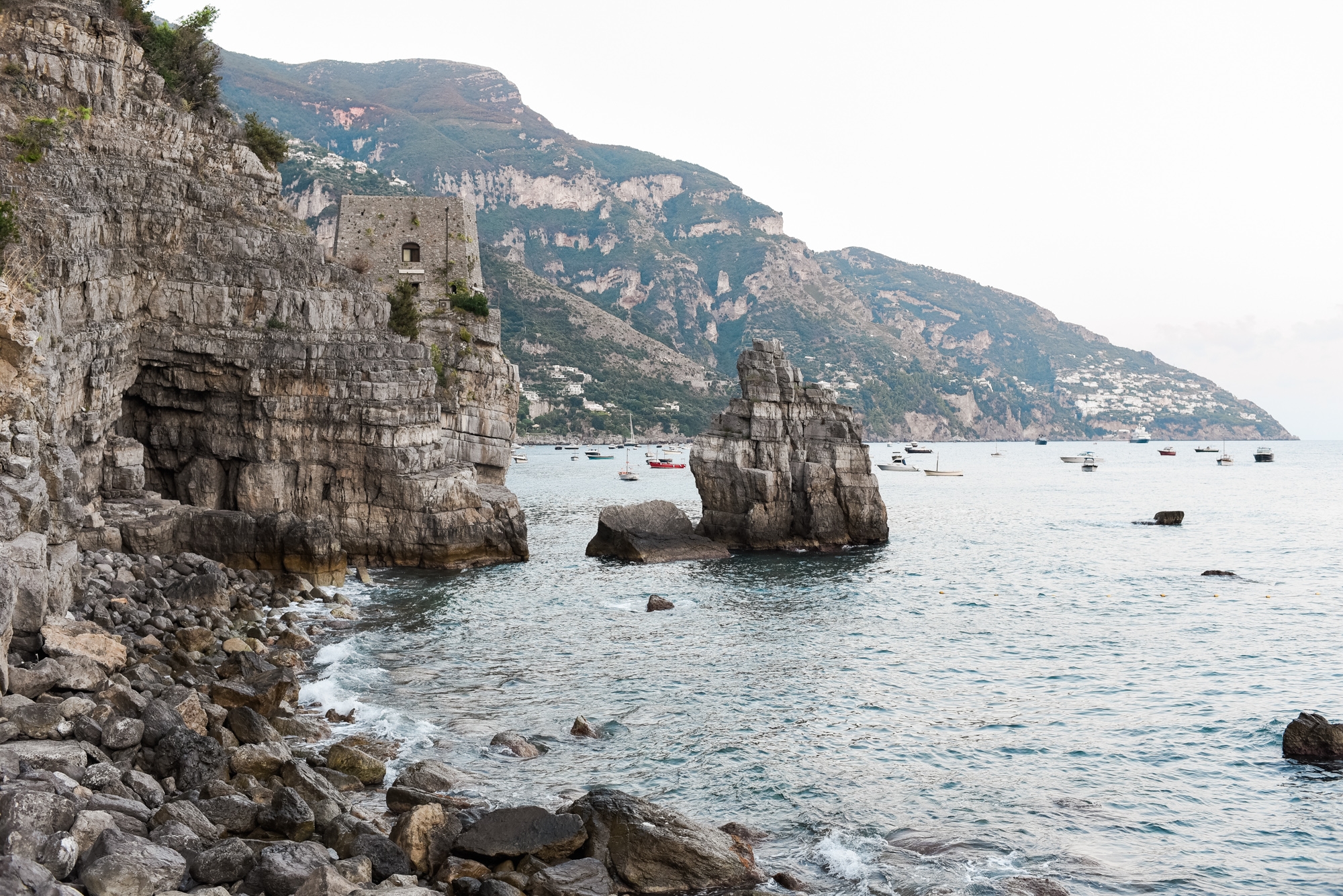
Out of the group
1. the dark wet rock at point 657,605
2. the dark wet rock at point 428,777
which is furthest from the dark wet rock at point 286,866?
the dark wet rock at point 657,605

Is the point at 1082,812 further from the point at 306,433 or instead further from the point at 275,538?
the point at 306,433

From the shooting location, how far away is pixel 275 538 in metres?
28.0

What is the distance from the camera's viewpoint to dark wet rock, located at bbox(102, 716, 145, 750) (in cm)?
1095

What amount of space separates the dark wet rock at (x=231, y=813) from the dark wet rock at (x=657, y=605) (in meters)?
18.8

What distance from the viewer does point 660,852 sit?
11461 millimetres

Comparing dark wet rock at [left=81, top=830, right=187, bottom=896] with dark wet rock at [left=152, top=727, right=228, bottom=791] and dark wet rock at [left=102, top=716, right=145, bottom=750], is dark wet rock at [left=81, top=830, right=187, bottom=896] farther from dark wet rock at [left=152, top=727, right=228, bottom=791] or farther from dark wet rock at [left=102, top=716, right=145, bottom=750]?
dark wet rock at [left=102, top=716, right=145, bottom=750]

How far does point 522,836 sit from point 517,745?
4539mm

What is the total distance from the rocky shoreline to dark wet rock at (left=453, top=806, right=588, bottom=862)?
2cm

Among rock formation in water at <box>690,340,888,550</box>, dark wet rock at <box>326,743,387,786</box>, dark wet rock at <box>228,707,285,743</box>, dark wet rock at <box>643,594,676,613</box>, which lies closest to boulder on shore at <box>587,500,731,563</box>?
rock formation in water at <box>690,340,888,550</box>

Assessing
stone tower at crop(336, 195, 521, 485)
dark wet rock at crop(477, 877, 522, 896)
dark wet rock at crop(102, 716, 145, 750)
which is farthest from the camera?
stone tower at crop(336, 195, 521, 485)

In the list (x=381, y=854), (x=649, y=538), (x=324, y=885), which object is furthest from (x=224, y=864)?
(x=649, y=538)

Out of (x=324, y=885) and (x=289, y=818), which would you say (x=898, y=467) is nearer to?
(x=289, y=818)

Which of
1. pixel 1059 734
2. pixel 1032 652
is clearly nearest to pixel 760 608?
pixel 1032 652

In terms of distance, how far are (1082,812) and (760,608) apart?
16.1 metres
